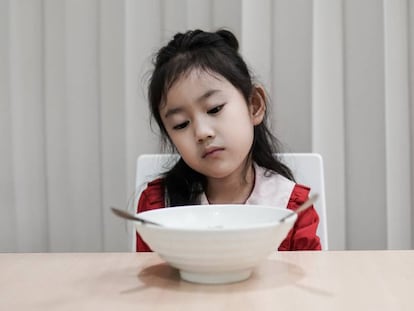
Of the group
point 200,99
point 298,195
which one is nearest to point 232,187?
point 298,195

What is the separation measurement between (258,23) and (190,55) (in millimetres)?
365

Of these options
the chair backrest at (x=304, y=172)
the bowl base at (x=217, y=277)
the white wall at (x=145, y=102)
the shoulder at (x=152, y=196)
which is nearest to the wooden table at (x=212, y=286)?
the bowl base at (x=217, y=277)

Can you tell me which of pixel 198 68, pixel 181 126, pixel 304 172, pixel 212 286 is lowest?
pixel 212 286

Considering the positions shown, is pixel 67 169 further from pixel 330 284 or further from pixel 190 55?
pixel 330 284

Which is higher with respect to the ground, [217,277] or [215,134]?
[215,134]

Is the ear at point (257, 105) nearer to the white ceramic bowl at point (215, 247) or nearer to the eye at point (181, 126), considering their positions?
the eye at point (181, 126)

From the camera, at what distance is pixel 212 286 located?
616mm

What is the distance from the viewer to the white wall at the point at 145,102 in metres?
1.51

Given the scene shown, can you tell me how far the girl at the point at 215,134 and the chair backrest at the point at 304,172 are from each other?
0.02 metres

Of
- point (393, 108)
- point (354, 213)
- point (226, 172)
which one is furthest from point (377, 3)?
point (226, 172)

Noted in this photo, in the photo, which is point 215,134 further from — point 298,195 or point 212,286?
point 212,286

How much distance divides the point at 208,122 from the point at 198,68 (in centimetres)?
15

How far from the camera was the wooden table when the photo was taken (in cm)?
55

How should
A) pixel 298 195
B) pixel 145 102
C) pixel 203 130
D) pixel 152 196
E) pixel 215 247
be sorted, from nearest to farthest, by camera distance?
pixel 215 247 → pixel 203 130 → pixel 298 195 → pixel 152 196 → pixel 145 102
